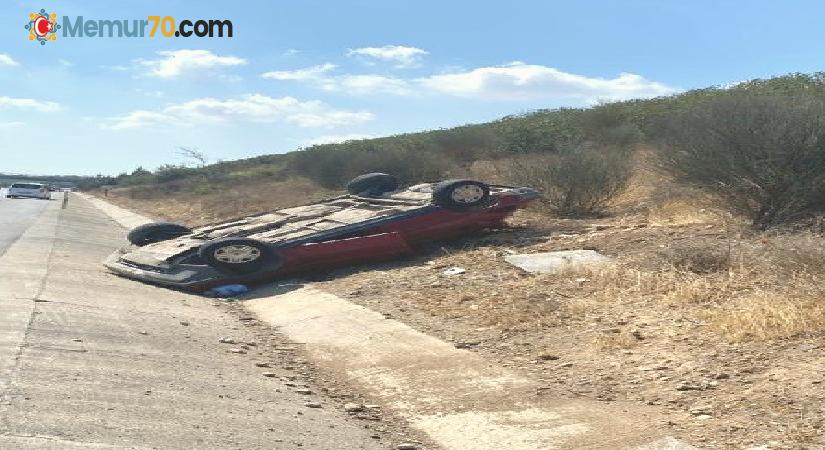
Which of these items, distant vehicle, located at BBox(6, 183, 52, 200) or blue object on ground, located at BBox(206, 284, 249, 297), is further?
Result: distant vehicle, located at BBox(6, 183, 52, 200)

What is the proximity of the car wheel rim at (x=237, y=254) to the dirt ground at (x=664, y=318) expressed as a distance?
1.10 metres

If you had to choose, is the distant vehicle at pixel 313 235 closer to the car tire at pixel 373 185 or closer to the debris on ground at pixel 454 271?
the car tire at pixel 373 185

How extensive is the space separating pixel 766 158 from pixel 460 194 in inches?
212

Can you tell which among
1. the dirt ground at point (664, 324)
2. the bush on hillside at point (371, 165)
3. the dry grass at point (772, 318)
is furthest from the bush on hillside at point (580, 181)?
the bush on hillside at point (371, 165)

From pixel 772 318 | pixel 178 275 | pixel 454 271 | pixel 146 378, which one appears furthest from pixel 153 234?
pixel 772 318

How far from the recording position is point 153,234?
1496cm

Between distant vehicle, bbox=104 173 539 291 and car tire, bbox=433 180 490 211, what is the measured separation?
0.02 m

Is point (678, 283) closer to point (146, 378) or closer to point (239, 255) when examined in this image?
point (146, 378)

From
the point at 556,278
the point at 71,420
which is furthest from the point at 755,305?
the point at 71,420

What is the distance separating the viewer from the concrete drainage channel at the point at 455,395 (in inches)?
210

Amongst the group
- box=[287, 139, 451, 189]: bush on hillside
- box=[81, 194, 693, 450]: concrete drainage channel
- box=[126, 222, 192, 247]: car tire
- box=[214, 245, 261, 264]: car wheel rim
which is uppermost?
box=[287, 139, 451, 189]: bush on hillside

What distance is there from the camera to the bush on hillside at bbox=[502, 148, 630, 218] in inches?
691

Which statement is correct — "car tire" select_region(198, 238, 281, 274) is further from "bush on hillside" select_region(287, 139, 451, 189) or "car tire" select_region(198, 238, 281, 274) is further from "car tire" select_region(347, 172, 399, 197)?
"bush on hillside" select_region(287, 139, 451, 189)

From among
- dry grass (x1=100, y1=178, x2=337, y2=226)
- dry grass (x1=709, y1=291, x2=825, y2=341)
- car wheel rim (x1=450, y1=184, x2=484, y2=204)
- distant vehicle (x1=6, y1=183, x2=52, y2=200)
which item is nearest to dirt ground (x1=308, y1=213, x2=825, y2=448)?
dry grass (x1=709, y1=291, x2=825, y2=341)
